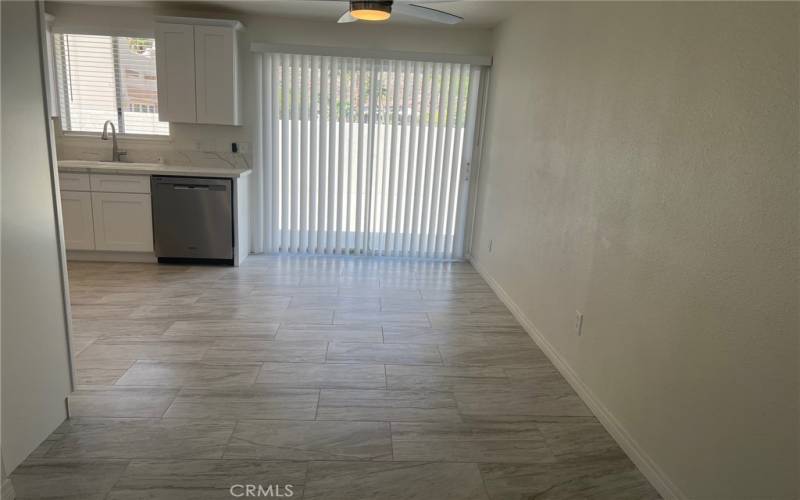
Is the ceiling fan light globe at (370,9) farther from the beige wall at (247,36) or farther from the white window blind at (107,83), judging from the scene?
the white window blind at (107,83)

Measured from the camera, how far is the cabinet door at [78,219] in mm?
4355

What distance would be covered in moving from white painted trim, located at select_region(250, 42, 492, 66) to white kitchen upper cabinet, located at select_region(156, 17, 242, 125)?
314 millimetres

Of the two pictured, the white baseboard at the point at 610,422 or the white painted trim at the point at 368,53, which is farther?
the white painted trim at the point at 368,53

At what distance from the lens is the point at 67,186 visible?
431cm

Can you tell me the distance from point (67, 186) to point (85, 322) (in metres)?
1.88

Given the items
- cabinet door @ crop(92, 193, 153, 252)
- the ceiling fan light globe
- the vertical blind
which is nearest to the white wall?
the ceiling fan light globe

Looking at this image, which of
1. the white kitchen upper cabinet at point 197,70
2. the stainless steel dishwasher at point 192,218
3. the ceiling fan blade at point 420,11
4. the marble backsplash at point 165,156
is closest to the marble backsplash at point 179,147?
the marble backsplash at point 165,156

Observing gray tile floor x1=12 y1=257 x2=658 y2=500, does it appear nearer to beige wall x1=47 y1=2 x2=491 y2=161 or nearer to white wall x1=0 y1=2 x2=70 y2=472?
white wall x1=0 y1=2 x2=70 y2=472

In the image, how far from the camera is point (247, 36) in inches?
185

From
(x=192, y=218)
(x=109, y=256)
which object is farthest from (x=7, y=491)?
(x=109, y=256)

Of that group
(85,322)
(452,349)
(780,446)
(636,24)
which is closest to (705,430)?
(780,446)

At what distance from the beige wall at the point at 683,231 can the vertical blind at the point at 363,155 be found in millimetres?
1895

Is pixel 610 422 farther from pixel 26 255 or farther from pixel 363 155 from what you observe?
pixel 363 155

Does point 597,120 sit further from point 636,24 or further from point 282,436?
point 282,436
